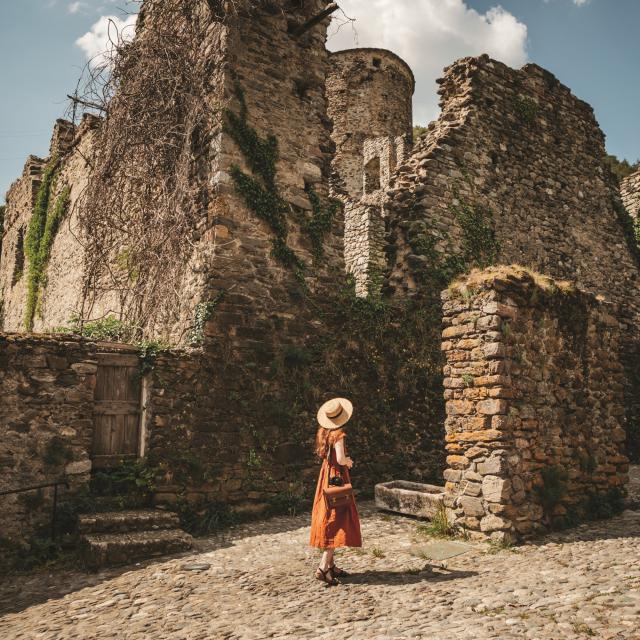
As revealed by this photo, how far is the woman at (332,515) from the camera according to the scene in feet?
15.8

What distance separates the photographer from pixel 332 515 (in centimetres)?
492

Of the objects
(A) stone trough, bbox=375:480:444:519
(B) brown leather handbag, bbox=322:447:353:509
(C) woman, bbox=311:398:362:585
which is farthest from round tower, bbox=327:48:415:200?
(B) brown leather handbag, bbox=322:447:353:509

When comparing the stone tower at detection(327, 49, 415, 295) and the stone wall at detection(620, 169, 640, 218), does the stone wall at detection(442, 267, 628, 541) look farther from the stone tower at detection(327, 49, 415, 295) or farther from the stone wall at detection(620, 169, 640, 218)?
the stone tower at detection(327, 49, 415, 295)

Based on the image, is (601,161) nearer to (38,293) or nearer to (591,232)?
(591,232)

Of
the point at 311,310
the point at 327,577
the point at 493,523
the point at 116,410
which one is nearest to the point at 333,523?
the point at 327,577

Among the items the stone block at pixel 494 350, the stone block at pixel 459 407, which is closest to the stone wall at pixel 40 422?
the stone block at pixel 459 407

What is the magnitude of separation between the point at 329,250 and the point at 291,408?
260cm

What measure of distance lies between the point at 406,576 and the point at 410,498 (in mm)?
2185

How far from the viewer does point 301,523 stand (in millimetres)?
7000

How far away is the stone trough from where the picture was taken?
22.3 ft

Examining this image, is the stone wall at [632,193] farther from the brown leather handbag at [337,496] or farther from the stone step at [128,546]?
the stone step at [128,546]

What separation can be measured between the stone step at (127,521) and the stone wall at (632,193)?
53.6 feet

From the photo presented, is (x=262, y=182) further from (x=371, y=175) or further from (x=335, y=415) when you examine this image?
(x=371, y=175)

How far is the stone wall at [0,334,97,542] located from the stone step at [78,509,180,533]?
440 mm
